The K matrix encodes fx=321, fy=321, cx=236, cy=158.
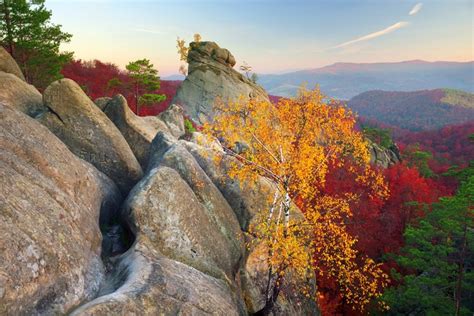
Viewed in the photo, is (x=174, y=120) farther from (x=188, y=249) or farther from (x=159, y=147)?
(x=188, y=249)

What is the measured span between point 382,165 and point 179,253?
71.3m

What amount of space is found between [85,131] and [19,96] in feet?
19.2

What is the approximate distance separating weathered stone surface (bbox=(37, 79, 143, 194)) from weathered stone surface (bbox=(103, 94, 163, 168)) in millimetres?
3783

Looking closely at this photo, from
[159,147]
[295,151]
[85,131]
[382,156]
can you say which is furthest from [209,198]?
[382,156]

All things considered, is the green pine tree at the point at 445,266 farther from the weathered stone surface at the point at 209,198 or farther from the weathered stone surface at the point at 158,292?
the weathered stone surface at the point at 158,292

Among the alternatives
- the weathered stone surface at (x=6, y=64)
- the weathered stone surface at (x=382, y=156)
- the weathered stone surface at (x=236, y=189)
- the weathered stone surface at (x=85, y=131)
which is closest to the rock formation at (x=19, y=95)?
the weathered stone surface at (x=85, y=131)

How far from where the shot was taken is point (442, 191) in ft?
221

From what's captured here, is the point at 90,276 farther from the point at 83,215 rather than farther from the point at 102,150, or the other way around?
the point at 102,150

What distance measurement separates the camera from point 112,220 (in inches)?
704

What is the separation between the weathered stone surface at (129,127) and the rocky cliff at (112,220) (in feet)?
0.27

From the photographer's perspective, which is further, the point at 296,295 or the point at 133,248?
the point at 296,295

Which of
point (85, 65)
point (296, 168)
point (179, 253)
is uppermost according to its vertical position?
point (85, 65)

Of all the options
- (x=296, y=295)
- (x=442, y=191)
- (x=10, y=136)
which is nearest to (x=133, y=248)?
(x=10, y=136)

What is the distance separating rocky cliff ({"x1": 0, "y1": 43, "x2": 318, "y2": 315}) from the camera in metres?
10.2
